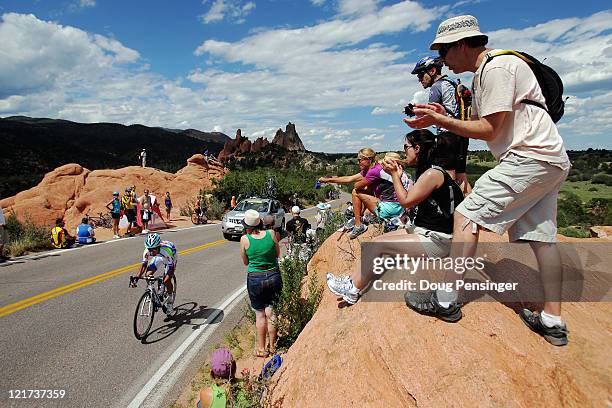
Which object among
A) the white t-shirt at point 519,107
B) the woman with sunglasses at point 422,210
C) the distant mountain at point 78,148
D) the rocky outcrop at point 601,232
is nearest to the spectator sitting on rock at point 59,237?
the woman with sunglasses at point 422,210

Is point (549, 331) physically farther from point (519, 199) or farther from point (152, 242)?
point (152, 242)

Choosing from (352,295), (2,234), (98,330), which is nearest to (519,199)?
(352,295)

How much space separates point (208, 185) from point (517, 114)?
37.4m

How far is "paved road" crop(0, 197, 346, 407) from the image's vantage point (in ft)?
15.6

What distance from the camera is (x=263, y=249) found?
17.2 ft

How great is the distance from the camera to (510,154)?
8.59 ft

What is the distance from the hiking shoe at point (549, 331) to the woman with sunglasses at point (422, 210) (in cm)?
63

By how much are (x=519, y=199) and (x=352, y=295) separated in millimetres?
1683

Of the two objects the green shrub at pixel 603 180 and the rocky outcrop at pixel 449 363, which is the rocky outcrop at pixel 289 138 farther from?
the rocky outcrop at pixel 449 363

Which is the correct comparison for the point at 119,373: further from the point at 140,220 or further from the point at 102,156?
the point at 102,156

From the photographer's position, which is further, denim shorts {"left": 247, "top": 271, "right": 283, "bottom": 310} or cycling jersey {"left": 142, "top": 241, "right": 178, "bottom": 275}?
cycling jersey {"left": 142, "top": 241, "right": 178, "bottom": 275}

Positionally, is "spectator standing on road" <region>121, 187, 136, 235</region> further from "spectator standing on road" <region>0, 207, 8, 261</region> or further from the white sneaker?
the white sneaker

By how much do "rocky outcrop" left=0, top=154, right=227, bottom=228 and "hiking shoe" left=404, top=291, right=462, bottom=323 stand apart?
30.4m

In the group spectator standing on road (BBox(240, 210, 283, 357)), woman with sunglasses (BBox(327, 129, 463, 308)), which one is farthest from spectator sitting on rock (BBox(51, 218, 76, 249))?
woman with sunglasses (BBox(327, 129, 463, 308))
